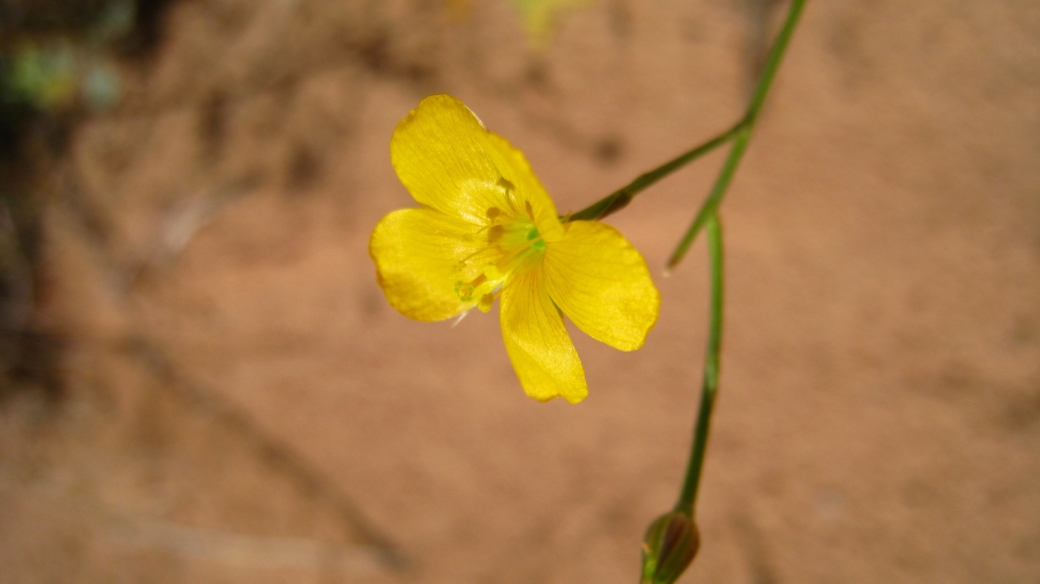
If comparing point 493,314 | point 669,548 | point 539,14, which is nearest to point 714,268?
point 669,548

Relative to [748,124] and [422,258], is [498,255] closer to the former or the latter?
[422,258]

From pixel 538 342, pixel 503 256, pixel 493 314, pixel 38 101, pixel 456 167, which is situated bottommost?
pixel 493 314

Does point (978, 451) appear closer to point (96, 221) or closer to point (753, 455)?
point (753, 455)

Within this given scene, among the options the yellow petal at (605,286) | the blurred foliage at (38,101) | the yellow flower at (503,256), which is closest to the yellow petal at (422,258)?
the yellow flower at (503,256)

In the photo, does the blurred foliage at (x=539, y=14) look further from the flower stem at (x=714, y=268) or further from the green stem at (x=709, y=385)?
the green stem at (x=709, y=385)

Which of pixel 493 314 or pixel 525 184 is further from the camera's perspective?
pixel 493 314

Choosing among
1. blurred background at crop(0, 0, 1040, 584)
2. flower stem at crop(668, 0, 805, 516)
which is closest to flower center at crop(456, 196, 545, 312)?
flower stem at crop(668, 0, 805, 516)
